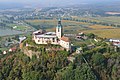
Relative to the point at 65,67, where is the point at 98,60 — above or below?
above

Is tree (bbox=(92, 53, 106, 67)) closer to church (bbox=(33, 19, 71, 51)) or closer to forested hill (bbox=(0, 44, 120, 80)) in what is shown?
forested hill (bbox=(0, 44, 120, 80))

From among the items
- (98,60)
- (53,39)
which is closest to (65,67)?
(98,60)

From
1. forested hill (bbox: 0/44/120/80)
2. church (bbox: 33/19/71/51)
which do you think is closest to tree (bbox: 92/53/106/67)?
forested hill (bbox: 0/44/120/80)

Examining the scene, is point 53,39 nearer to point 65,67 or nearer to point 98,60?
point 65,67

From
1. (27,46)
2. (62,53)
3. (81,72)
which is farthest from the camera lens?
(27,46)

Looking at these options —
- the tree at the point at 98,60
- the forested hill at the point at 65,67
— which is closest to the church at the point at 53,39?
the forested hill at the point at 65,67

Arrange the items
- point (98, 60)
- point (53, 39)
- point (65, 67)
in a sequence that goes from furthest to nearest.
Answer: point (53, 39)
point (98, 60)
point (65, 67)

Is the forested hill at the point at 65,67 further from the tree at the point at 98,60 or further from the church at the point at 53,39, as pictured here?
the church at the point at 53,39

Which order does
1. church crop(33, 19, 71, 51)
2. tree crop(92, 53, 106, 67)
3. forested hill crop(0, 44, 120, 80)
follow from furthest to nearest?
church crop(33, 19, 71, 51) → tree crop(92, 53, 106, 67) → forested hill crop(0, 44, 120, 80)

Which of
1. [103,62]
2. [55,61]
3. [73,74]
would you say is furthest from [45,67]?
[103,62]

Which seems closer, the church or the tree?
the tree

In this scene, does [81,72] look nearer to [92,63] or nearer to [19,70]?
[92,63]
